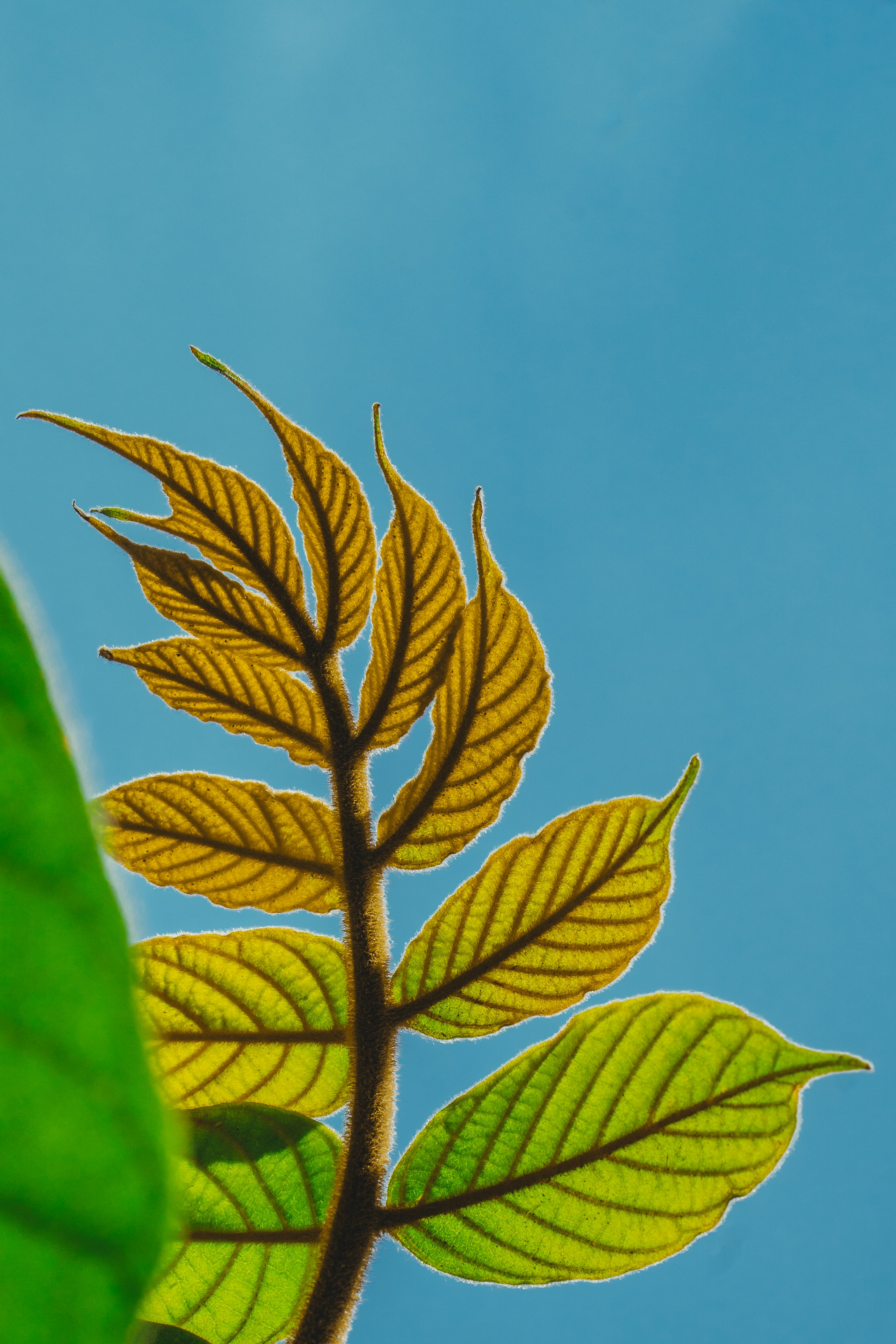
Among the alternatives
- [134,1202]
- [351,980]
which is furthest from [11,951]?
[351,980]

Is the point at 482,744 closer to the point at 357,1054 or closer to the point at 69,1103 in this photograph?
the point at 357,1054

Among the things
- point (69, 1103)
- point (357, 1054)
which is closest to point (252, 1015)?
point (357, 1054)

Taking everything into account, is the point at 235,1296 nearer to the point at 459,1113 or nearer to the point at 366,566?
the point at 459,1113

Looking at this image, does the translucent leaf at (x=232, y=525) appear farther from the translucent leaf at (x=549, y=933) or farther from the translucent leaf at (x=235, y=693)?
the translucent leaf at (x=549, y=933)

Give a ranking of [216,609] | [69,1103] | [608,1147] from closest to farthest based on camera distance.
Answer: [69,1103]
[608,1147]
[216,609]

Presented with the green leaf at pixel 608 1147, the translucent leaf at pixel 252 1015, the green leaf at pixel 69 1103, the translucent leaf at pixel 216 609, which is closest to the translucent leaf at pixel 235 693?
the translucent leaf at pixel 216 609

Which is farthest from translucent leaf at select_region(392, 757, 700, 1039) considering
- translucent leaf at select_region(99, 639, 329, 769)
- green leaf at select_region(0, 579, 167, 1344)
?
green leaf at select_region(0, 579, 167, 1344)

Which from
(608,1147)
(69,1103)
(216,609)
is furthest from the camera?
(216,609)
